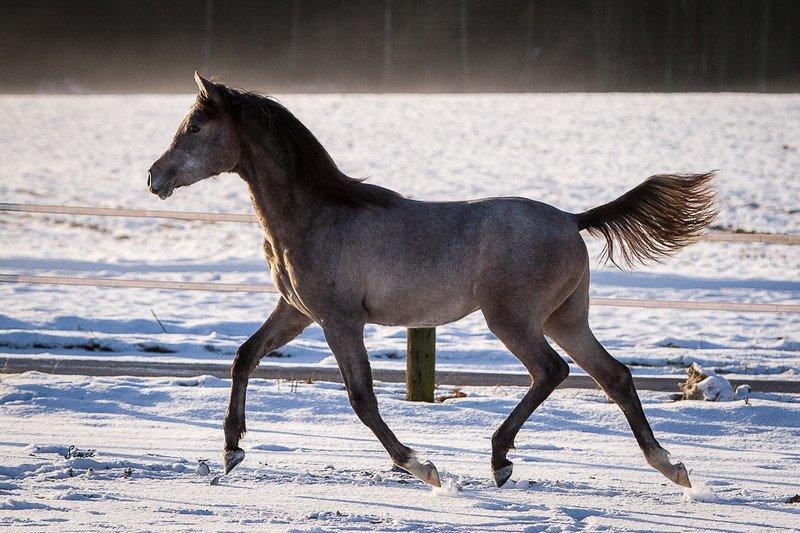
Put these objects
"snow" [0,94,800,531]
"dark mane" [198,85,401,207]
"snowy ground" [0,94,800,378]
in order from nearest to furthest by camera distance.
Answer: "snow" [0,94,800,531]
"dark mane" [198,85,401,207]
"snowy ground" [0,94,800,378]

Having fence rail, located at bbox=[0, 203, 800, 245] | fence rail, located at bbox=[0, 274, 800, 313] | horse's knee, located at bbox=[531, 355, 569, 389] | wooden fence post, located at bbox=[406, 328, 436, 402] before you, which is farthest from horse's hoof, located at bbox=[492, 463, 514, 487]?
fence rail, located at bbox=[0, 203, 800, 245]

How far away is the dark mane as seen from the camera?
5.09 metres

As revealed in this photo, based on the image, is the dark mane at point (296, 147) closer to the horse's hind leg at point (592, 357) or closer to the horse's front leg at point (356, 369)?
the horse's front leg at point (356, 369)

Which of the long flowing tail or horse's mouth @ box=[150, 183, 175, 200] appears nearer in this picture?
horse's mouth @ box=[150, 183, 175, 200]

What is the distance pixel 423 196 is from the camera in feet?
63.3

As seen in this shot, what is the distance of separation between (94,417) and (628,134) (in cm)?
2087

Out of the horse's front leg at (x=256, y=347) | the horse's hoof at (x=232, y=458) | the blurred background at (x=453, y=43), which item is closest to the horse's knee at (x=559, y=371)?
the horse's front leg at (x=256, y=347)

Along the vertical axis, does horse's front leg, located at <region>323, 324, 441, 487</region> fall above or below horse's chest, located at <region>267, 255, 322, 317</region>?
below

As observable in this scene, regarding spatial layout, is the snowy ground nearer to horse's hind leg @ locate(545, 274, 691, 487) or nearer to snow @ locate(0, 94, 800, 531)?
snow @ locate(0, 94, 800, 531)

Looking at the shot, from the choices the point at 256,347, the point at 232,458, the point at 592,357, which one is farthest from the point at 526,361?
the point at 232,458

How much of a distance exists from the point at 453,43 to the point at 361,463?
25.9m

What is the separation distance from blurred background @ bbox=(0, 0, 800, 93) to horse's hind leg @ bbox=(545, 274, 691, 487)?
24.0 metres

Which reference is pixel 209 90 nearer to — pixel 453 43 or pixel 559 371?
pixel 559 371

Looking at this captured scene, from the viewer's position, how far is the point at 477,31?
3044 cm
